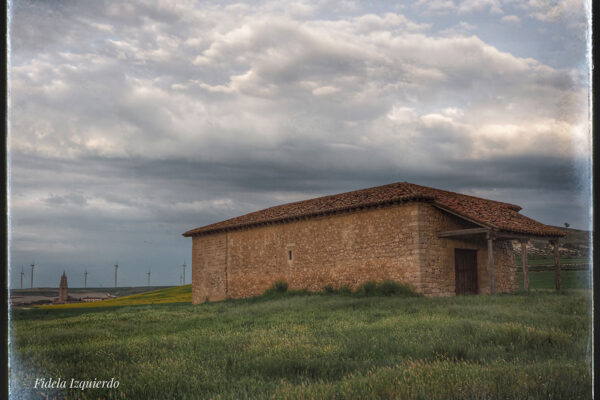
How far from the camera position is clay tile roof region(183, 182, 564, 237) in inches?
725

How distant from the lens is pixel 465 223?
19891 millimetres

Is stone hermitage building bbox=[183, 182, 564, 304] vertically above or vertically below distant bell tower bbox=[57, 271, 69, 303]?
above

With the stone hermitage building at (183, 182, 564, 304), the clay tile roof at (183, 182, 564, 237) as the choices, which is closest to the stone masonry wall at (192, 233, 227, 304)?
the stone hermitage building at (183, 182, 564, 304)

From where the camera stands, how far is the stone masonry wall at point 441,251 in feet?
59.0

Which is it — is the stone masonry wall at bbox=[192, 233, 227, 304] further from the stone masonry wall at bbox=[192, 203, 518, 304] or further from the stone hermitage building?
the stone hermitage building

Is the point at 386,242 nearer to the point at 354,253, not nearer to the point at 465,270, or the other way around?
the point at 354,253


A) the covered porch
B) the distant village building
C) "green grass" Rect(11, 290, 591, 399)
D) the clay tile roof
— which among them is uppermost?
the clay tile roof

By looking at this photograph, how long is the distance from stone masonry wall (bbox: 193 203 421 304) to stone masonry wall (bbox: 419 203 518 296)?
1.34 feet

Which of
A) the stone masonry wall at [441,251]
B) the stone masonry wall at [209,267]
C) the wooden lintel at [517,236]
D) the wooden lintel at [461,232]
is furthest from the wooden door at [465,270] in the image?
the stone masonry wall at [209,267]

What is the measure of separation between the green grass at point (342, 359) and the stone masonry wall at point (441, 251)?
604 centimetres

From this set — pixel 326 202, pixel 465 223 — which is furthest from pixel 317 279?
pixel 465 223

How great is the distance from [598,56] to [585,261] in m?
1.34

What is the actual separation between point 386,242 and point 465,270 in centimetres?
403

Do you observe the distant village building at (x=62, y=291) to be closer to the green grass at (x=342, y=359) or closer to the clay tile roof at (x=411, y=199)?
the clay tile roof at (x=411, y=199)
